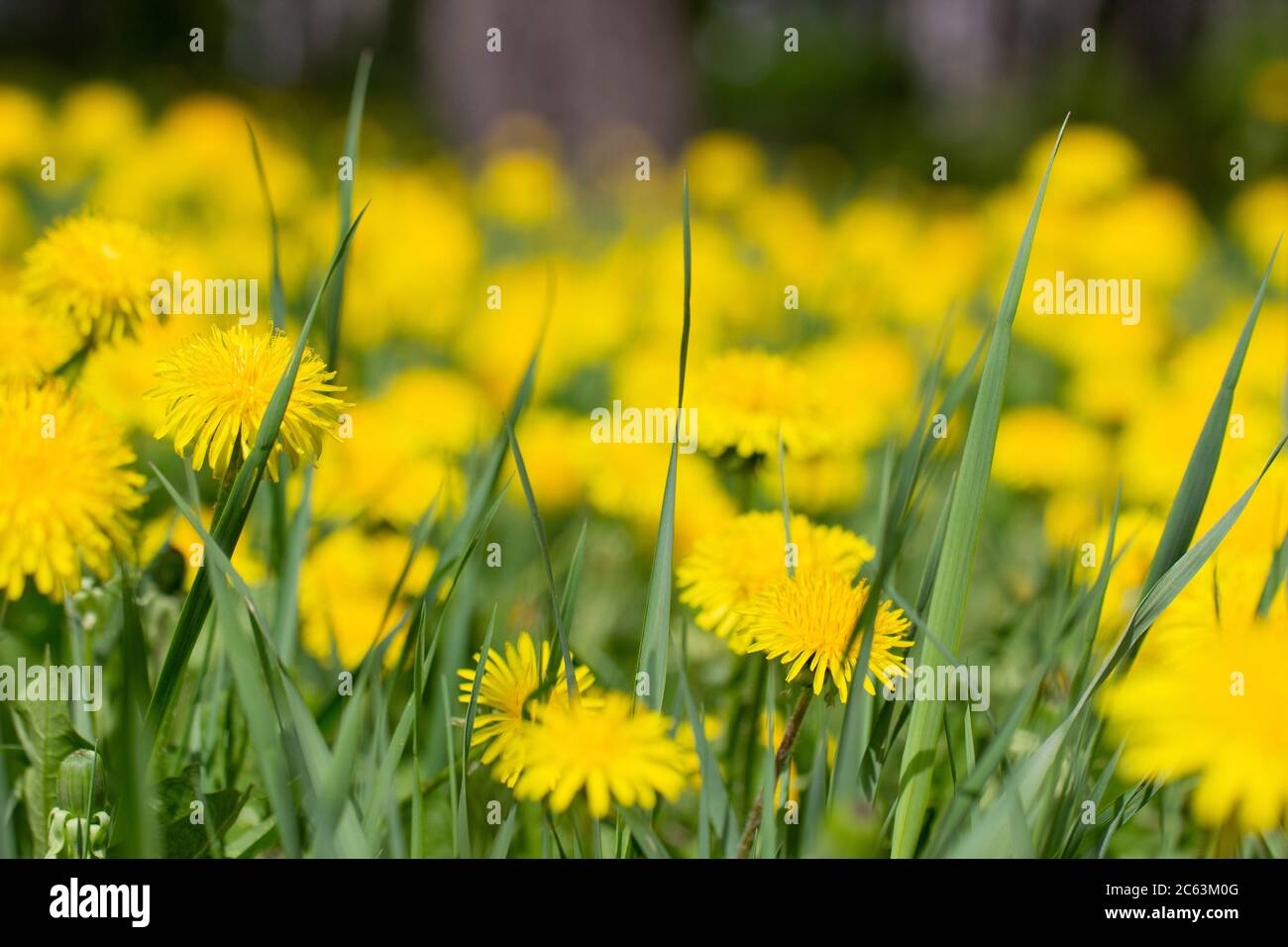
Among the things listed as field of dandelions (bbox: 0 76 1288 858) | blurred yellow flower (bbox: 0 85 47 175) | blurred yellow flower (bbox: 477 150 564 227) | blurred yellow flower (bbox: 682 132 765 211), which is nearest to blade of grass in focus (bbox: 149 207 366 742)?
field of dandelions (bbox: 0 76 1288 858)

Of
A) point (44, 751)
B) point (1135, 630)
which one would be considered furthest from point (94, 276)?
point (1135, 630)

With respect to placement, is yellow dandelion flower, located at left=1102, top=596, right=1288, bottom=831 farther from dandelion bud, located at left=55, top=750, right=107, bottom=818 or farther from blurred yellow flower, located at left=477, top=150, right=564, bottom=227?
blurred yellow flower, located at left=477, top=150, right=564, bottom=227

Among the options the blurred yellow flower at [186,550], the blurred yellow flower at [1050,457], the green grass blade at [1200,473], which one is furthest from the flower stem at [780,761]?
the blurred yellow flower at [1050,457]

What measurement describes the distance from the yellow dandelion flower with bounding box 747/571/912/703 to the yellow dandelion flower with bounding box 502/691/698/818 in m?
0.09

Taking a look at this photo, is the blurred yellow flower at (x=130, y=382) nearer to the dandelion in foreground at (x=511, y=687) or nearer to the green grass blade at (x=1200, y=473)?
the dandelion in foreground at (x=511, y=687)

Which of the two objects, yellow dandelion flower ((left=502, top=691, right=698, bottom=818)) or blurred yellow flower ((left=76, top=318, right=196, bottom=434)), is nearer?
yellow dandelion flower ((left=502, top=691, right=698, bottom=818))

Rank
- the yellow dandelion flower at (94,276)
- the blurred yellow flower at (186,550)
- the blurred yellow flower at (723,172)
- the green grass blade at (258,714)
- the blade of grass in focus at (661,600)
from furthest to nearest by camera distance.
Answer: the blurred yellow flower at (723,172) → the blurred yellow flower at (186,550) → the yellow dandelion flower at (94,276) → the blade of grass in focus at (661,600) → the green grass blade at (258,714)

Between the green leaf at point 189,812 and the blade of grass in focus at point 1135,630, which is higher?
the blade of grass in focus at point 1135,630

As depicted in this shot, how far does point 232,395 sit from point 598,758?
302mm

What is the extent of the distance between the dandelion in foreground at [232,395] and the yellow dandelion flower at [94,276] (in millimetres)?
153

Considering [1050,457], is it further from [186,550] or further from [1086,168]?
[1086,168]

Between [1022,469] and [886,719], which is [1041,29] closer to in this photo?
[1022,469]

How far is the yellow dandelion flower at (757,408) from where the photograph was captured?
3.43ft

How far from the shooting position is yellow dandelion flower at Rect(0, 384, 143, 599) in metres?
0.65
